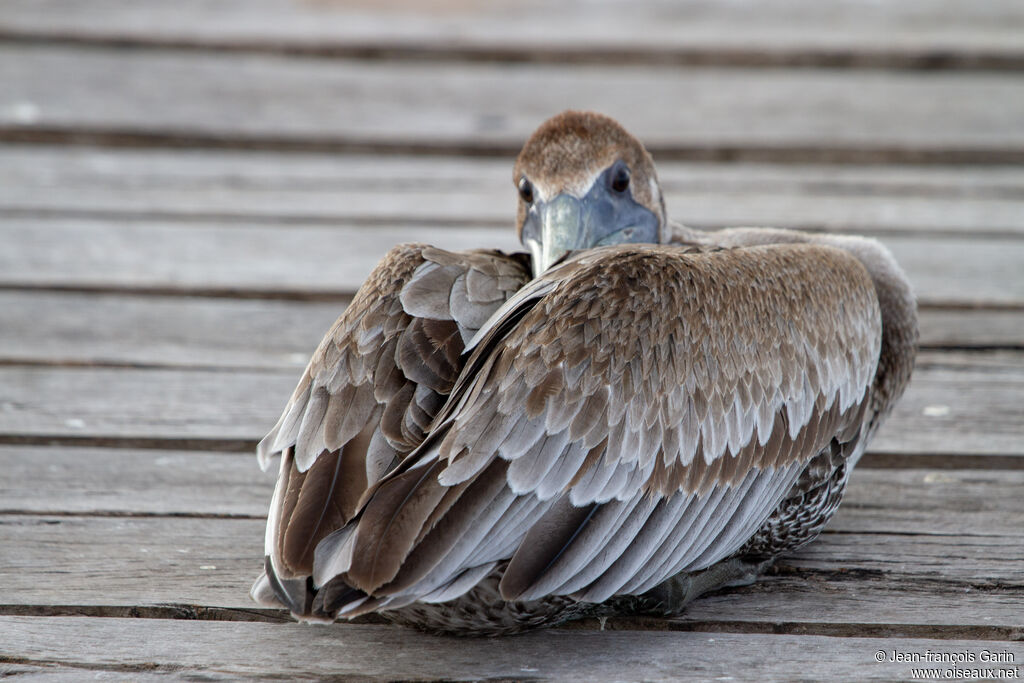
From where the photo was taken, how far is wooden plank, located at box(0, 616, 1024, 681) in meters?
2.23

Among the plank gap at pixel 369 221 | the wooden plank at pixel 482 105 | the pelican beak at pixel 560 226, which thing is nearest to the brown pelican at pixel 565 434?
the pelican beak at pixel 560 226

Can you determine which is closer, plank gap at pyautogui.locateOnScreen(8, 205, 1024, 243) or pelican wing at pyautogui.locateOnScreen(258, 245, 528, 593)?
pelican wing at pyautogui.locateOnScreen(258, 245, 528, 593)

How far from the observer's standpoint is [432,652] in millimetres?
2301

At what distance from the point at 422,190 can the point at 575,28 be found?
179cm

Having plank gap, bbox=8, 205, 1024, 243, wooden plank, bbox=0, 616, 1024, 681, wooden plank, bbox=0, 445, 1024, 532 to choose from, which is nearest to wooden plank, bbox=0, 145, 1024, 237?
plank gap, bbox=8, 205, 1024, 243

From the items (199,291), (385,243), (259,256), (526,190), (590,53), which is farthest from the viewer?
(590,53)

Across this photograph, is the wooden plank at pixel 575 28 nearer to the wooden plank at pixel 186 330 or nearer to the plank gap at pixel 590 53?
the plank gap at pixel 590 53

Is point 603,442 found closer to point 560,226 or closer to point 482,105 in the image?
point 560,226

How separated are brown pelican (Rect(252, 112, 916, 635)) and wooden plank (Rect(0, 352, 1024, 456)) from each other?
0.66 meters

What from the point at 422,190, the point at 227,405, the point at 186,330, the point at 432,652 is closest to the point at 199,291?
the point at 186,330

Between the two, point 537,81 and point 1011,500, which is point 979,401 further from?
point 537,81

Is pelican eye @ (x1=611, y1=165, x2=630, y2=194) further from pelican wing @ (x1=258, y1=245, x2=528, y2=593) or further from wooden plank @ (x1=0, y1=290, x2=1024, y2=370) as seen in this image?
wooden plank @ (x1=0, y1=290, x2=1024, y2=370)

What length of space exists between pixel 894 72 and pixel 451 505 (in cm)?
466

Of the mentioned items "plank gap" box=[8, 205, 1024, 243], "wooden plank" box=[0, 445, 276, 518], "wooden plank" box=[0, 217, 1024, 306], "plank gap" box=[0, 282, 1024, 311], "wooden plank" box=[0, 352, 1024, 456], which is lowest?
"wooden plank" box=[0, 445, 276, 518]
